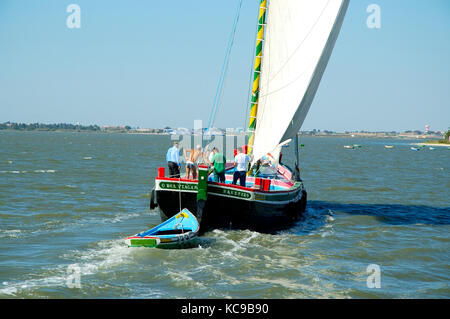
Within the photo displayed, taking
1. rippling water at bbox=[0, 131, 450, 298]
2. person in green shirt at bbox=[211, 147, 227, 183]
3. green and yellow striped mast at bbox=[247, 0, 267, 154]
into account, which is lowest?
rippling water at bbox=[0, 131, 450, 298]

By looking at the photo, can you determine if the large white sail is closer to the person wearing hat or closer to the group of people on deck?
the group of people on deck

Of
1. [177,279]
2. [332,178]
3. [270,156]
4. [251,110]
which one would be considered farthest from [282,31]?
[332,178]

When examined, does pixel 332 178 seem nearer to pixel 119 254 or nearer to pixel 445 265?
A: pixel 445 265

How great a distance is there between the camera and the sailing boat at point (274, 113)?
18406 mm

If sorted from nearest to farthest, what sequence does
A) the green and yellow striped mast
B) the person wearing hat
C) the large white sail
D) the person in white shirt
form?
the person wearing hat
the person in white shirt
the large white sail
the green and yellow striped mast

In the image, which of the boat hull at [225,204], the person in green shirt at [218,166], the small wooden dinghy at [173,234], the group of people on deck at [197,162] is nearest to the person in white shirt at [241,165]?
the group of people on deck at [197,162]

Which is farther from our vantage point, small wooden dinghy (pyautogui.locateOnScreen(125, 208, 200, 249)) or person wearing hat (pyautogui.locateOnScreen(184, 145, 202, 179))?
person wearing hat (pyautogui.locateOnScreen(184, 145, 202, 179))

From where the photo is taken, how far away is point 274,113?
71.7 feet

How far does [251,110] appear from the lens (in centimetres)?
2419

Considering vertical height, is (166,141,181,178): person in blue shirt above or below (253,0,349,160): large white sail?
below

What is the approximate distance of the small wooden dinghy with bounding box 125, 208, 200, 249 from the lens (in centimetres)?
1600

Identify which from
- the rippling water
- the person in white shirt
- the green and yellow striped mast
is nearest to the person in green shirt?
the person in white shirt

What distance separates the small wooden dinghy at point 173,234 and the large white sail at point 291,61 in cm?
545
